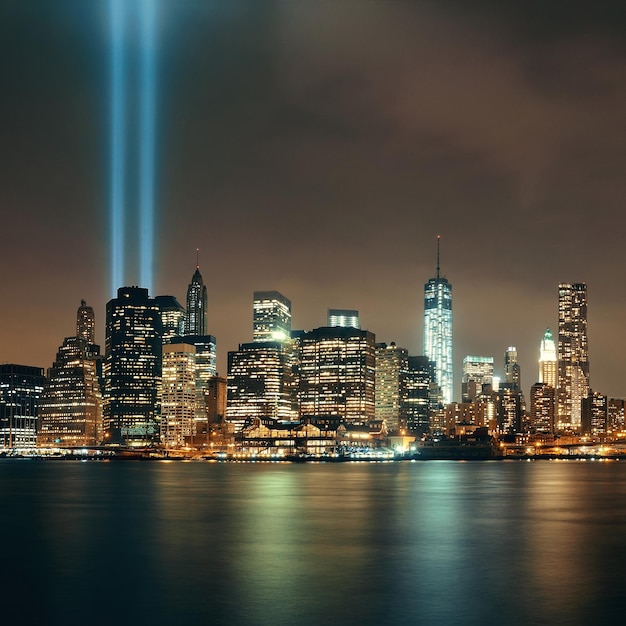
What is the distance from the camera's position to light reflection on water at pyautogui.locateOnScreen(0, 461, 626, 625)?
45.8 meters

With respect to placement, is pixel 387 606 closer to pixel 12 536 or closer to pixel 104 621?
pixel 104 621

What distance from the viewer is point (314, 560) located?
61.0 metres

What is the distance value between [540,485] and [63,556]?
10365cm

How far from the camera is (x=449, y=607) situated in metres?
47.0

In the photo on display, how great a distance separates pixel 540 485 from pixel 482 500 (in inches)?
1661

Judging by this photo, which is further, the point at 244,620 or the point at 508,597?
the point at 508,597

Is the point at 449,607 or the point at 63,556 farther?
the point at 63,556

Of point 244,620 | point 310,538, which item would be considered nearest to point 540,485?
point 310,538

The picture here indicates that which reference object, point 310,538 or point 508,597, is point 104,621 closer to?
point 508,597

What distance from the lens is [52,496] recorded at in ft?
411

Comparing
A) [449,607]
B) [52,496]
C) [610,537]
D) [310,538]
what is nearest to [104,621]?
[449,607]

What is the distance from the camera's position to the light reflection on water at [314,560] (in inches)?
1805

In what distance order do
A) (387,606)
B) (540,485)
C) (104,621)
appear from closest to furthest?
(104,621), (387,606), (540,485)

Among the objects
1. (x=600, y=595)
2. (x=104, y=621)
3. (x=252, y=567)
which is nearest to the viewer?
(x=104, y=621)
